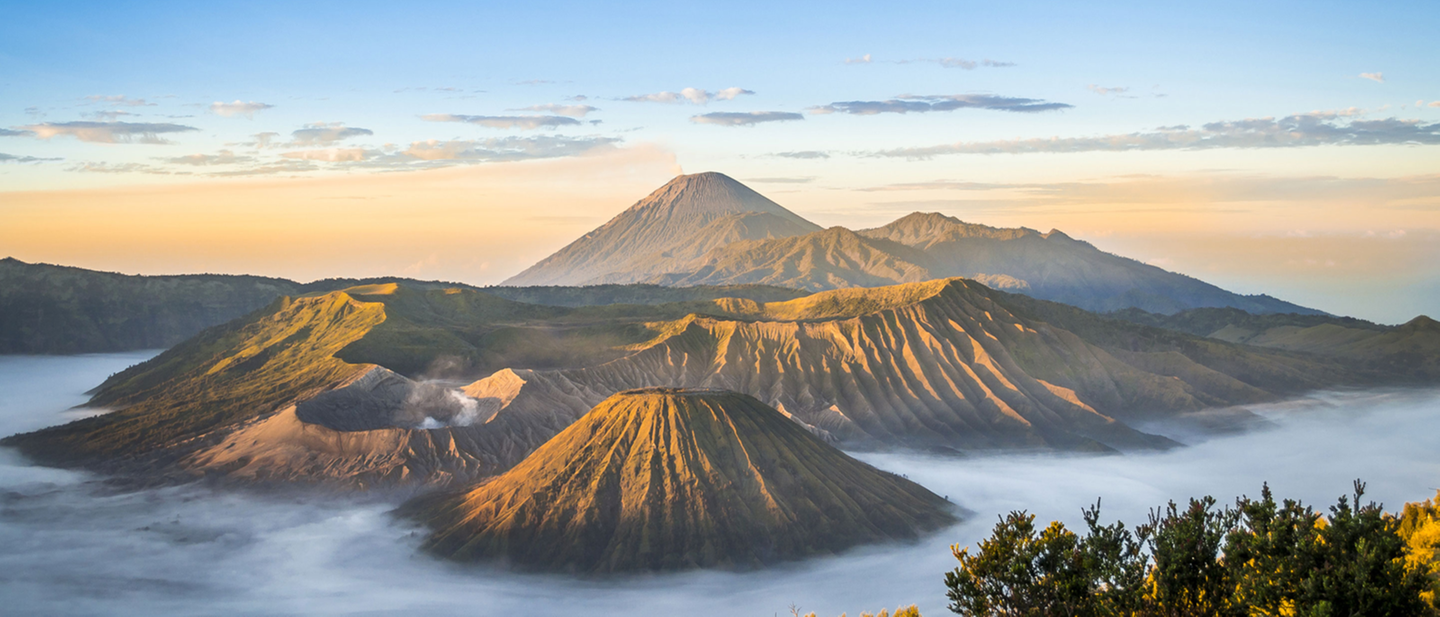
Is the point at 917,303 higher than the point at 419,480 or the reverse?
higher

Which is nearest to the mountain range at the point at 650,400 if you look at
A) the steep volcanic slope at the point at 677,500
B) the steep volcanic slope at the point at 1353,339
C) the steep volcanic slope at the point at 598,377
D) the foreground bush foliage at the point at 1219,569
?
the steep volcanic slope at the point at 677,500

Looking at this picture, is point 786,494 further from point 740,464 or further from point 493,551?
point 493,551

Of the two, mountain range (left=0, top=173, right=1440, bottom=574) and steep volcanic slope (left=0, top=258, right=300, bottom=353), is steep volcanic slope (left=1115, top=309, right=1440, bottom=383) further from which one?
steep volcanic slope (left=0, top=258, right=300, bottom=353)

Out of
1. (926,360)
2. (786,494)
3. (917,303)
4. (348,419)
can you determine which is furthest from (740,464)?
(917,303)

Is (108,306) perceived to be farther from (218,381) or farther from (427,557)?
(427,557)

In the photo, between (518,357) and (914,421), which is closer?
(914,421)

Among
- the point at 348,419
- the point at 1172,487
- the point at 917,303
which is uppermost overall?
the point at 917,303
